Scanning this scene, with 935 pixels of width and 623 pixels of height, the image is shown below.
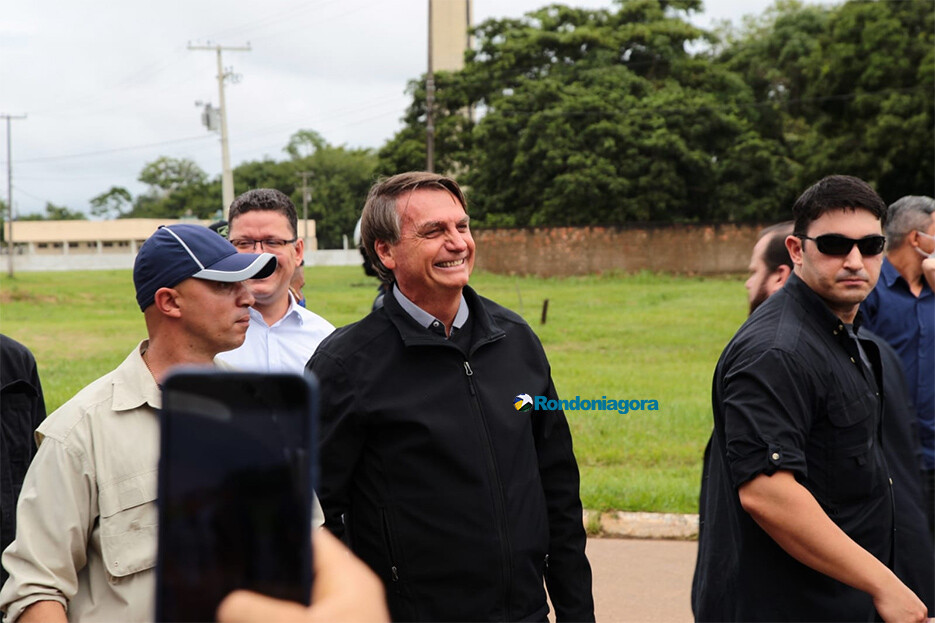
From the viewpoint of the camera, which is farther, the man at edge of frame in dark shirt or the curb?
the curb

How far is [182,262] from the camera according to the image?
2.48 m

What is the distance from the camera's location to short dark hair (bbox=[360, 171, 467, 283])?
115 inches

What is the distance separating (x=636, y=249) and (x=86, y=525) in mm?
35346

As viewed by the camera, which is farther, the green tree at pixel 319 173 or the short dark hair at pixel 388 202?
the green tree at pixel 319 173

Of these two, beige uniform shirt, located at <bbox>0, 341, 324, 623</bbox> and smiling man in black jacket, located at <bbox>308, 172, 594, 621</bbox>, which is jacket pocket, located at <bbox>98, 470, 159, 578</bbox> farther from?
smiling man in black jacket, located at <bbox>308, 172, 594, 621</bbox>

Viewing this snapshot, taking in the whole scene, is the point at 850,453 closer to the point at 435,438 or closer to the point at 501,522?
the point at 501,522

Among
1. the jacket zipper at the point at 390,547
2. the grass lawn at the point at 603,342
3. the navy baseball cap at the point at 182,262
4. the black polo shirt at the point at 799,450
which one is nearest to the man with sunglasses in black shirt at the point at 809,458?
the black polo shirt at the point at 799,450

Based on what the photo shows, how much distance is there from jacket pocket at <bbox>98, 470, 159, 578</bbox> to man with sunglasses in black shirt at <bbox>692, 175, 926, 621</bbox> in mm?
1625

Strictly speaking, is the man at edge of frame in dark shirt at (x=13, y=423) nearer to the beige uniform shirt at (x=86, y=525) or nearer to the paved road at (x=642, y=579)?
the beige uniform shirt at (x=86, y=525)

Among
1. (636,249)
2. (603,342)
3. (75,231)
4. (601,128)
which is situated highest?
(601,128)

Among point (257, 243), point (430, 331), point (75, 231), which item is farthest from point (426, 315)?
point (75, 231)

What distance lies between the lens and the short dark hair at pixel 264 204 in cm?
430

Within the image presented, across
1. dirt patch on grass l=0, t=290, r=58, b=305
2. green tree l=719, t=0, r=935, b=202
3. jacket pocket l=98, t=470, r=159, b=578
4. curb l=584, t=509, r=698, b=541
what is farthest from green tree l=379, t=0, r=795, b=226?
jacket pocket l=98, t=470, r=159, b=578

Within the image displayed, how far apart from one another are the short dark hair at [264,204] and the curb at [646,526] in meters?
3.16
